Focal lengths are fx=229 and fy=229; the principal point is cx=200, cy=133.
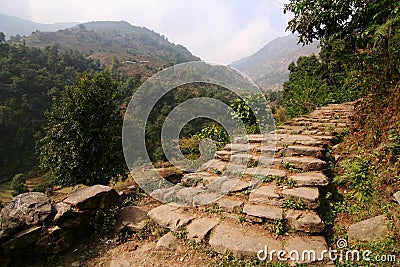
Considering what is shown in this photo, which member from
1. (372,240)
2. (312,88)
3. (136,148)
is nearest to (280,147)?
(372,240)

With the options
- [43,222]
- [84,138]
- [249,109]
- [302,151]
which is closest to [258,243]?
[302,151]

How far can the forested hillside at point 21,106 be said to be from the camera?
25781 millimetres

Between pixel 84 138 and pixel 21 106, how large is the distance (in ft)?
91.5

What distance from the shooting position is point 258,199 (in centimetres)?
249

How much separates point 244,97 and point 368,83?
2883 mm

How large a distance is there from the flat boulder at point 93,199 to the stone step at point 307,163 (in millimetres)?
2247

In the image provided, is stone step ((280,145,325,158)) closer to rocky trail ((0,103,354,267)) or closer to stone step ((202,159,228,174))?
rocky trail ((0,103,354,267))

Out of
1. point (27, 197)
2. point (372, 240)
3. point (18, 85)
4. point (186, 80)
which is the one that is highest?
point (18, 85)

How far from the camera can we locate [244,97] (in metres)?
5.86

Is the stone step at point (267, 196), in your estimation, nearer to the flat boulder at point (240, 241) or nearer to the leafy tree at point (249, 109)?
the flat boulder at point (240, 241)

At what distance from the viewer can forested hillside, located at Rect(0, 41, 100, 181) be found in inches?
1015

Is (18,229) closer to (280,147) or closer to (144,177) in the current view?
(144,177)

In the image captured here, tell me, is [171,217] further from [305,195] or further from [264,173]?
[305,195]

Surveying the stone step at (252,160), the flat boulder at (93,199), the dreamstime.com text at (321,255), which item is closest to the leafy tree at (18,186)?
the flat boulder at (93,199)
